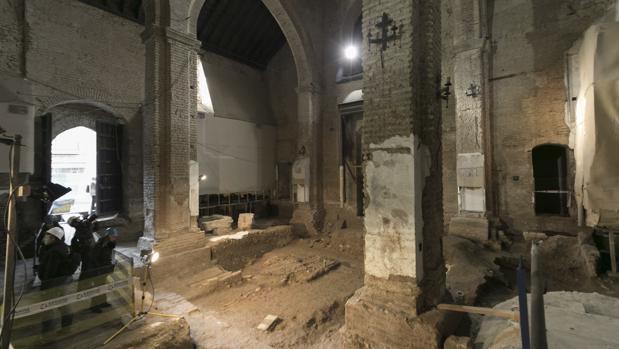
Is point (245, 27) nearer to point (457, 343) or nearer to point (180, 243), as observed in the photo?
point (180, 243)

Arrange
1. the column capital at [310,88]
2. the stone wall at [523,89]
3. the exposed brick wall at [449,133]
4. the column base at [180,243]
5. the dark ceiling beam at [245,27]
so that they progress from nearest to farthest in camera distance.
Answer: the column base at [180,243] → the stone wall at [523,89] → the exposed brick wall at [449,133] → the column capital at [310,88] → the dark ceiling beam at [245,27]

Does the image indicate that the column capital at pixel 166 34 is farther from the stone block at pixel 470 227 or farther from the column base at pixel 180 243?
the stone block at pixel 470 227

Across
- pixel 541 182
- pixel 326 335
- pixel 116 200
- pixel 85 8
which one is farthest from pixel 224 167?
pixel 541 182

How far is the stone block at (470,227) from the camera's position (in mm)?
8570

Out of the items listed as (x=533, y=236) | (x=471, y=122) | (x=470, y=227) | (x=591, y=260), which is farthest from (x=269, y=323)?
(x=471, y=122)

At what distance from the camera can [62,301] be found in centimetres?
383

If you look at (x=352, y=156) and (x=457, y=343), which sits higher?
(x=352, y=156)

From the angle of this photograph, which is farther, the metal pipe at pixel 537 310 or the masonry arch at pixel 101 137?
the masonry arch at pixel 101 137

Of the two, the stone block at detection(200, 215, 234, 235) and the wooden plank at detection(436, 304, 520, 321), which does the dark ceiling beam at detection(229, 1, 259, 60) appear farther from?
the wooden plank at detection(436, 304, 520, 321)

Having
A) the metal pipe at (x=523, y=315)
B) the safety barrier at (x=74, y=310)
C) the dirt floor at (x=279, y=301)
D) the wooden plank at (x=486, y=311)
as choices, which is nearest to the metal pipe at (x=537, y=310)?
the metal pipe at (x=523, y=315)

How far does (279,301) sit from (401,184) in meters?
4.67

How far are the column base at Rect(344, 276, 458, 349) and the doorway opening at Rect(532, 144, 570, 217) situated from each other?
24.6ft

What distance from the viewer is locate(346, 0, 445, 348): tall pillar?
3881mm

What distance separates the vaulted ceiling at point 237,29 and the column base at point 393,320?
11902 millimetres
